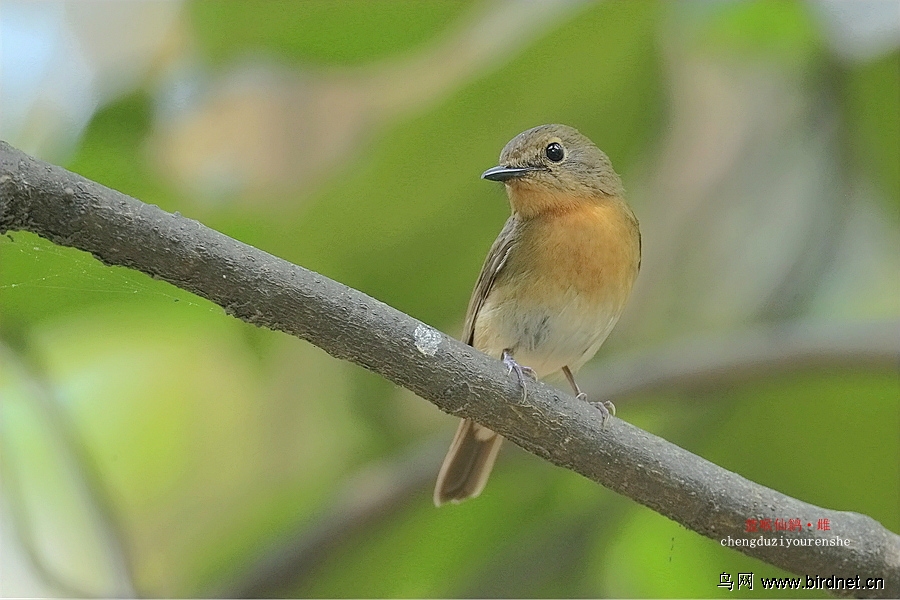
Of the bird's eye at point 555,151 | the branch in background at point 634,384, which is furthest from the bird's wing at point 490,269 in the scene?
the branch in background at point 634,384

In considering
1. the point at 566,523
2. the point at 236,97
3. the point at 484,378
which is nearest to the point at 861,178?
the point at 566,523

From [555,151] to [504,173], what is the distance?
196mm

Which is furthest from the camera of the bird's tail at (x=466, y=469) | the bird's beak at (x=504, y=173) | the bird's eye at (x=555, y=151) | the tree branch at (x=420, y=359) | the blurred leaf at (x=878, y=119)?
the blurred leaf at (x=878, y=119)

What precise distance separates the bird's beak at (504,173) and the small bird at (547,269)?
1 centimetres

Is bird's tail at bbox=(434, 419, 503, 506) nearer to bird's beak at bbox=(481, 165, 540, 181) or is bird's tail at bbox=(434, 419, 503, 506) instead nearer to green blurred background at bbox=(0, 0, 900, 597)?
green blurred background at bbox=(0, 0, 900, 597)

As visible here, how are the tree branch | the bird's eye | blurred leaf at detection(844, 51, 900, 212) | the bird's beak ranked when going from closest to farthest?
the tree branch, the bird's beak, the bird's eye, blurred leaf at detection(844, 51, 900, 212)

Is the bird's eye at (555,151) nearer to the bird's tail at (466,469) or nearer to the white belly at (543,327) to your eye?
the white belly at (543,327)

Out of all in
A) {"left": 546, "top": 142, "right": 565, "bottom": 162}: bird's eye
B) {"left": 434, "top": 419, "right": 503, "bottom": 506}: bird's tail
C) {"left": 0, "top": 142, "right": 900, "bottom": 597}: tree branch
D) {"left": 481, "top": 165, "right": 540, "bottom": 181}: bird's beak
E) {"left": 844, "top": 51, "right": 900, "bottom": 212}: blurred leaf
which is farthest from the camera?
{"left": 844, "top": 51, "right": 900, "bottom": 212}: blurred leaf

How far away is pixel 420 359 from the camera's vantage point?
133 cm

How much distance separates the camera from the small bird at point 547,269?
7.72 feet

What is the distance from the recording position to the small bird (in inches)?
92.6

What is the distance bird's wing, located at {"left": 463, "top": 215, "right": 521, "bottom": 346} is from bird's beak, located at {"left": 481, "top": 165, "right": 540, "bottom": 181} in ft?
0.60

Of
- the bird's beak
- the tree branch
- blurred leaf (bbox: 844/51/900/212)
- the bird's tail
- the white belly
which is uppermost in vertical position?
blurred leaf (bbox: 844/51/900/212)

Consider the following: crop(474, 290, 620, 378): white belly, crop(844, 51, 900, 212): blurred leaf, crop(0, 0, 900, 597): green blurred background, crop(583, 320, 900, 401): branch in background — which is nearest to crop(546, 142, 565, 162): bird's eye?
crop(0, 0, 900, 597): green blurred background
